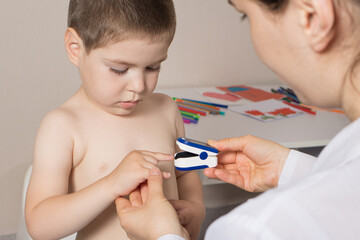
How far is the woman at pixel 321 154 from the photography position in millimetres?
509

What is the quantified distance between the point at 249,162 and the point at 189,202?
0.56ft

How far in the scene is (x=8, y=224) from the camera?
71.9 inches

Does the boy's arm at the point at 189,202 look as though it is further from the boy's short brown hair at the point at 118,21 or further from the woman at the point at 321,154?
the boy's short brown hair at the point at 118,21

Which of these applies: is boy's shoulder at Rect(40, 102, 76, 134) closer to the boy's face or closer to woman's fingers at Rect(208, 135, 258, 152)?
the boy's face

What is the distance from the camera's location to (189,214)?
0.95 m

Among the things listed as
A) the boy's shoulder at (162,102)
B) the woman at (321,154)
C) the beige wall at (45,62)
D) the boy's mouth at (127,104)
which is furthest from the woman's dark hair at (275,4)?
the beige wall at (45,62)

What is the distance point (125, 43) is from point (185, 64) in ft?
3.58

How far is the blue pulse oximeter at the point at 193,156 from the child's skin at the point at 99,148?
32 millimetres

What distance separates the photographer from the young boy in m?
0.84

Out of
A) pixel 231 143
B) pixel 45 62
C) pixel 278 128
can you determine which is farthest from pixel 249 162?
pixel 45 62

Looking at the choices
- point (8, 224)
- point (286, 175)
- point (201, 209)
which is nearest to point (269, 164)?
point (286, 175)

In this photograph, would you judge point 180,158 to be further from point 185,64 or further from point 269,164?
point 185,64

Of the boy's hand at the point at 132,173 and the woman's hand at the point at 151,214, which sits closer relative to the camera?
the woman's hand at the point at 151,214

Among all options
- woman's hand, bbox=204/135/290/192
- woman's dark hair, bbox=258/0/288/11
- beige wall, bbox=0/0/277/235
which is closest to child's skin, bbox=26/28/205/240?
woman's hand, bbox=204/135/290/192
